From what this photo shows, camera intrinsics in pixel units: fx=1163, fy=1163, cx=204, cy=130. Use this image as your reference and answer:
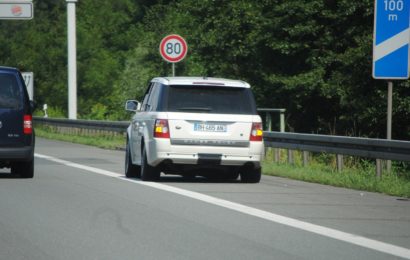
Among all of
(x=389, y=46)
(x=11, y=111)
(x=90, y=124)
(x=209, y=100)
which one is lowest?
(x=90, y=124)

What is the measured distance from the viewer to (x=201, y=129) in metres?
16.9

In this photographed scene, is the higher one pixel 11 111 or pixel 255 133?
pixel 11 111

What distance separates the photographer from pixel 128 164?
18859mm

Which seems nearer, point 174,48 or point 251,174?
point 251,174

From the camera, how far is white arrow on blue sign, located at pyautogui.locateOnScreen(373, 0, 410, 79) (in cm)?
1762

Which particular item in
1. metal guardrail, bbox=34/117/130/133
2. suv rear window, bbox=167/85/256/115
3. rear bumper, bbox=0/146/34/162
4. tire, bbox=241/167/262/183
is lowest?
metal guardrail, bbox=34/117/130/133

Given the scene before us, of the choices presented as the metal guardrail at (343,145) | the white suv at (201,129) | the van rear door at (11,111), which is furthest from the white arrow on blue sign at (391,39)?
the van rear door at (11,111)

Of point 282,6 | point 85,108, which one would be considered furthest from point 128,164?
point 85,108

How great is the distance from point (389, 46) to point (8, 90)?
19.3 feet

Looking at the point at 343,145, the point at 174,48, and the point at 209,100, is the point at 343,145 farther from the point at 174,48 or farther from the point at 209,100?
the point at 174,48

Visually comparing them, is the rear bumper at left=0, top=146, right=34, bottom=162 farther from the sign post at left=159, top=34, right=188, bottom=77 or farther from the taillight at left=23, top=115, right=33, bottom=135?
the sign post at left=159, top=34, right=188, bottom=77

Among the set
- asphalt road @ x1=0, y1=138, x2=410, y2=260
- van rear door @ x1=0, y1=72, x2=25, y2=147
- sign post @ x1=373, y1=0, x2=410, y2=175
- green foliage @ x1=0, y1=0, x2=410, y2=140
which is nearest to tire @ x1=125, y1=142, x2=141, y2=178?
asphalt road @ x1=0, y1=138, x2=410, y2=260

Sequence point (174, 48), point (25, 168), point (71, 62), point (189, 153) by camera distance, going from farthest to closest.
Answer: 1. point (71, 62)
2. point (174, 48)
3. point (25, 168)
4. point (189, 153)

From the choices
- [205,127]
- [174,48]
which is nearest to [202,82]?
[205,127]
